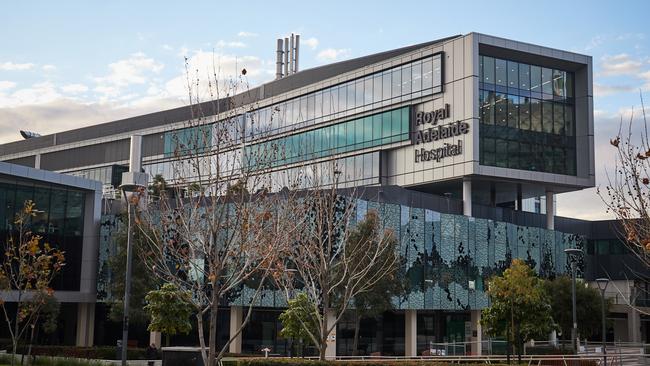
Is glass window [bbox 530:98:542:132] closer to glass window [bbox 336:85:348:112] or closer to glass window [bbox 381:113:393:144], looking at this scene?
glass window [bbox 381:113:393:144]

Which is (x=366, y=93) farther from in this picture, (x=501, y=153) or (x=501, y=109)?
(x=501, y=153)

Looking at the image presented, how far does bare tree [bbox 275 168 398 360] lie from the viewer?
104 feet

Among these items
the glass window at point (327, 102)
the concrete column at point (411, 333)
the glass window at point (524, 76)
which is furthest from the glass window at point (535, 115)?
the concrete column at point (411, 333)

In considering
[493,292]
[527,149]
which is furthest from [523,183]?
[493,292]

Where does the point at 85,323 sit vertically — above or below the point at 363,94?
below

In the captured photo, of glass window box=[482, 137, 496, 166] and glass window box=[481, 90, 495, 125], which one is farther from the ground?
glass window box=[481, 90, 495, 125]

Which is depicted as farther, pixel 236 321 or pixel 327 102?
pixel 327 102

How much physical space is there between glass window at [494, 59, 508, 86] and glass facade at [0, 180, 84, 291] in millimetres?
31596

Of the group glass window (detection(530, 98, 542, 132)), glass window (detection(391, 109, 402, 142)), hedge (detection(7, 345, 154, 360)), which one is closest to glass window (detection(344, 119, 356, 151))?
glass window (detection(391, 109, 402, 142))

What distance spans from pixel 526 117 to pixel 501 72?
3.91 meters

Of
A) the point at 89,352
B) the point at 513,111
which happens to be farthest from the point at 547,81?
the point at 89,352

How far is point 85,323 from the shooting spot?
6312 cm

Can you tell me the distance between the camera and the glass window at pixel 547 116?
62.7 meters

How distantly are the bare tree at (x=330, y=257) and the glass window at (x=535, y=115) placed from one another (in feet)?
55.1
